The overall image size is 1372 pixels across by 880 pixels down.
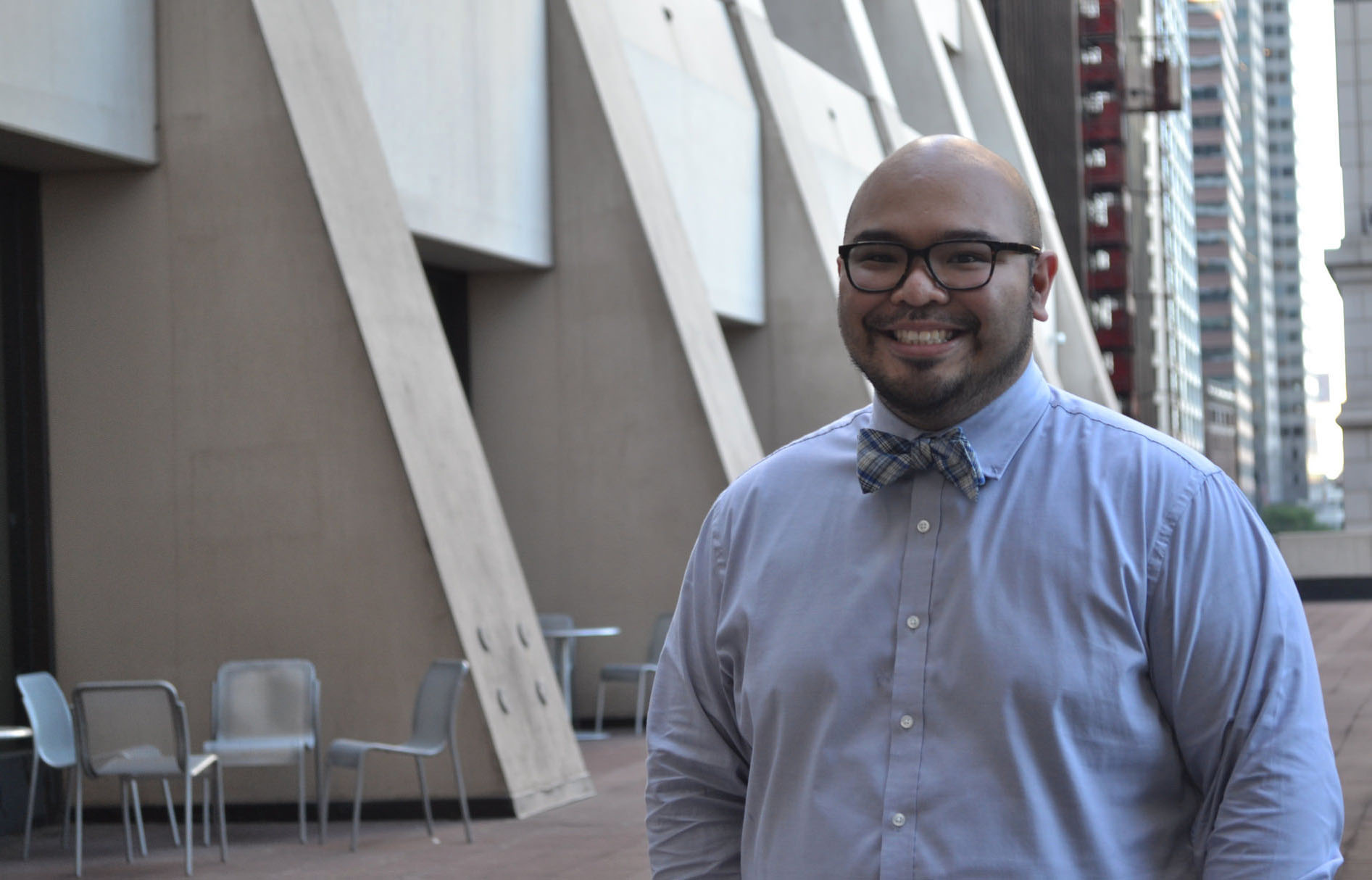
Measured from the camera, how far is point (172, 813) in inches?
336

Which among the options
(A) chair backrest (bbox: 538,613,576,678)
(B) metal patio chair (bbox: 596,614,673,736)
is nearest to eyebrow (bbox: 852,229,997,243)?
(B) metal patio chair (bbox: 596,614,673,736)

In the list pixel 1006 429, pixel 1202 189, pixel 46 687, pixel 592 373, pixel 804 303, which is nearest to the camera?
pixel 1006 429

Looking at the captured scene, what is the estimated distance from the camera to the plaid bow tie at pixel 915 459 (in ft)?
6.27

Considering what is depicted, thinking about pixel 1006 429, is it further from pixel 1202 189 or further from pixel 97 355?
pixel 1202 189

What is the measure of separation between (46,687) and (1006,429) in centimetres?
765

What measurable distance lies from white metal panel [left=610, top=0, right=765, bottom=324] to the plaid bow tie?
44.1 ft

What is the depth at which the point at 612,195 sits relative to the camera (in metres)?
13.5

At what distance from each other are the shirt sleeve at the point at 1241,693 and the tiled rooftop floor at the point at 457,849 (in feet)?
16.6

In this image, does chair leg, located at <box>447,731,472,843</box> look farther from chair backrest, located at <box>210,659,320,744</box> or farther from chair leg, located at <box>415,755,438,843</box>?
chair backrest, located at <box>210,659,320,744</box>

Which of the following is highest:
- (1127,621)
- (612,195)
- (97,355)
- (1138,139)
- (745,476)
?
(1138,139)

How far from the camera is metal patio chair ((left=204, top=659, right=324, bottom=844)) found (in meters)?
8.84

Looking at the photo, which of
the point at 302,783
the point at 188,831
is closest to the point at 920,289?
the point at 188,831

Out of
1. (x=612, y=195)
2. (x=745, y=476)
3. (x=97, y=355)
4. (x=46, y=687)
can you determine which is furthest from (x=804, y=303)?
(x=745, y=476)

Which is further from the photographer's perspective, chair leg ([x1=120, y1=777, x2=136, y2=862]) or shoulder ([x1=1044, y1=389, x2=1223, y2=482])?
chair leg ([x1=120, y1=777, x2=136, y2=862])
